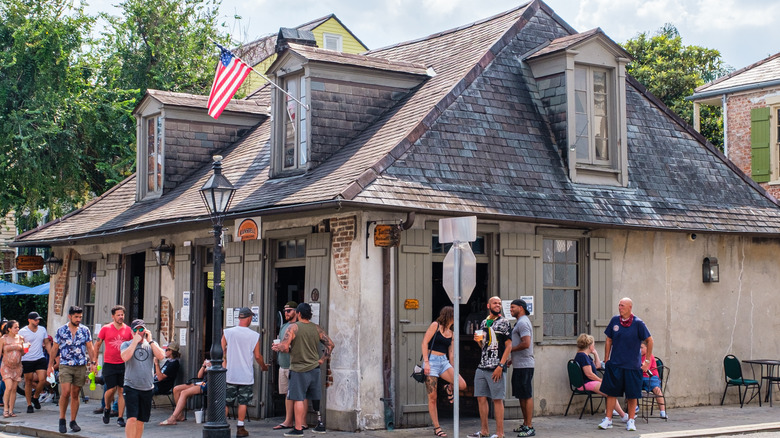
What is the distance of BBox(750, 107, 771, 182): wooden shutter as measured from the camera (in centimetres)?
2331

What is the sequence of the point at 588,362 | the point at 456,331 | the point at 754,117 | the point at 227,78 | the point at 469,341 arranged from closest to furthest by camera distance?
1. the point at 456,331
2. the point at 588,362
3. the point at 469,341
4. the point at 227,78
5. the point at 754,117

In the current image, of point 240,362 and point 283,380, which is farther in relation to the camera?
point 283,380

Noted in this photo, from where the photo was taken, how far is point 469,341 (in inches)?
595

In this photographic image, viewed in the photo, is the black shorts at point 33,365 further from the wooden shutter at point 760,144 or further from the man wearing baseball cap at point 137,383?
the wooden shutter at point 760,144

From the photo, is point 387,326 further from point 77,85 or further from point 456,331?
point 77,85

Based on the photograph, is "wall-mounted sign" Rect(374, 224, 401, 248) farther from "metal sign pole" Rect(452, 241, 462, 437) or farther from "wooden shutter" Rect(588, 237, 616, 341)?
"wooden shutter" Rect(588, 237, 616, 341)

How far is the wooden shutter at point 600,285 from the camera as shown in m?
14.9

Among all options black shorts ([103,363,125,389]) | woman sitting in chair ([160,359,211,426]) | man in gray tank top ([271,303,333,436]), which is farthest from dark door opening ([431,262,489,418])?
black shorts ([103,363,125,389])

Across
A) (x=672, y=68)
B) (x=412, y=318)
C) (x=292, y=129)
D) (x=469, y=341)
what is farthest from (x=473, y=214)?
(x=672, y=68)

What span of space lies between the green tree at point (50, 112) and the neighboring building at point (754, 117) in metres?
14.9

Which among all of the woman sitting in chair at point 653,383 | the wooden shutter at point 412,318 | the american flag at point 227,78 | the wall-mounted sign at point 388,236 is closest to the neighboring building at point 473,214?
the wooden shutter at point 412,318

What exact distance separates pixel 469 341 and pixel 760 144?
1168 centimetres

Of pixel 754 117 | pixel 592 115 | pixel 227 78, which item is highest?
pixel 754 117

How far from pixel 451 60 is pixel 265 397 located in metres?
6.21
